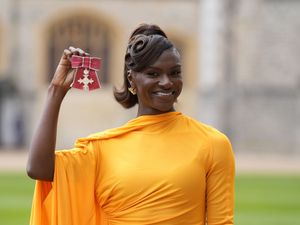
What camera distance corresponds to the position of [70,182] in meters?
3.66

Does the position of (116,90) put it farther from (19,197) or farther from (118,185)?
(19,197)

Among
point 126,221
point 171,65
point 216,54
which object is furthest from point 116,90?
→ point 216,54

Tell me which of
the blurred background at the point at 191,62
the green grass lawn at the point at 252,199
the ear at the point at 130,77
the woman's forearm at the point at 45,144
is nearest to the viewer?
the woman's forearm at the point at 45,144

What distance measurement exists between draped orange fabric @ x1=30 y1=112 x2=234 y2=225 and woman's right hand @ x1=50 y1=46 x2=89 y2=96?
27 centimetres

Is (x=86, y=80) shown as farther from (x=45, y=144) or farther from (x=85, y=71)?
(x=45, y=144)

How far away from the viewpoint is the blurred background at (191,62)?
1080 inches

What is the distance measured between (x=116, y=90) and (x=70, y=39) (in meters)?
24.7

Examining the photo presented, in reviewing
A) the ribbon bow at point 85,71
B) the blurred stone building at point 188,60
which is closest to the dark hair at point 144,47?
the ribbon bow at point 85,71

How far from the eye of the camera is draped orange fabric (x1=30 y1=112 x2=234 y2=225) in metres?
3.56

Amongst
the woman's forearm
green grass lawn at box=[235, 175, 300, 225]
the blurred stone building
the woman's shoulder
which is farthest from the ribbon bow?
the blurred stone building

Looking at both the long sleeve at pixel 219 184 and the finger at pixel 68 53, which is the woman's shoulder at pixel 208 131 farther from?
the finger at pixel 68 53

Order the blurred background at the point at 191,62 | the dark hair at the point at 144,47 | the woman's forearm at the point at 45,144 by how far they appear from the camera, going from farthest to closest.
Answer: the blurred background at the point at 191,62
the dark hair at the point at 144,47
the woman's forearm at the point at 45,144

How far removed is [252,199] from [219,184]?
11.2m

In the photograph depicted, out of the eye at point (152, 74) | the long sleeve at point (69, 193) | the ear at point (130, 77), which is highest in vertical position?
the eye at point (152, 74)
